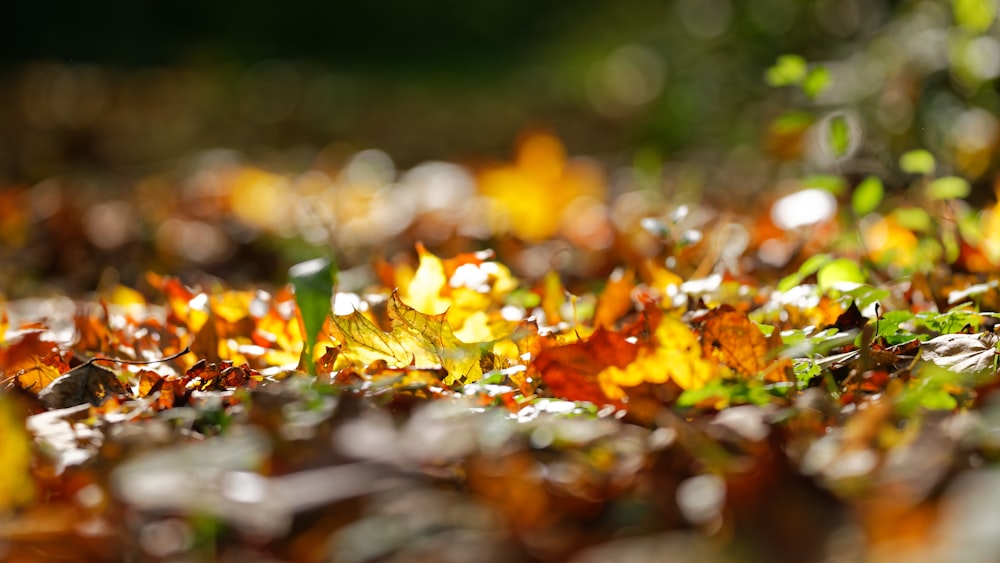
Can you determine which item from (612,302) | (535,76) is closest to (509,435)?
(612,302)

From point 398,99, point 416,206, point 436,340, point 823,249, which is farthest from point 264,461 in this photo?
point 398,99

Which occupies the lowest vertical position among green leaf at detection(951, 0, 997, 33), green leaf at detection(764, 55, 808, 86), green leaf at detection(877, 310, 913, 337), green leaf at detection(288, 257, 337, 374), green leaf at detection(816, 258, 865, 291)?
green leaf at detection(877, 310, 913, 337)

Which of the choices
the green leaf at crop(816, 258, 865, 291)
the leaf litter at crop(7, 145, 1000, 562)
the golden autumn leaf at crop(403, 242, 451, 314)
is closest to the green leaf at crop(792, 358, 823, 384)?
the leaf litter at crop(7, 145, 1000, 562)

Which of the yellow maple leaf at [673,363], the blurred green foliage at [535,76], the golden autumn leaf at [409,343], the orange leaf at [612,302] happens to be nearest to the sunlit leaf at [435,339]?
the golden autumn leaf at [409,343]

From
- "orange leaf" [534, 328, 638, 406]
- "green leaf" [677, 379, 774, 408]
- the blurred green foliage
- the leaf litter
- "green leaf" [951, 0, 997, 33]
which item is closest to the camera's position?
the leaf litter

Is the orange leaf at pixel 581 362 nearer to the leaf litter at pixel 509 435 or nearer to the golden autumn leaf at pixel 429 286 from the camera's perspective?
the leaf litter at pixel 509 435

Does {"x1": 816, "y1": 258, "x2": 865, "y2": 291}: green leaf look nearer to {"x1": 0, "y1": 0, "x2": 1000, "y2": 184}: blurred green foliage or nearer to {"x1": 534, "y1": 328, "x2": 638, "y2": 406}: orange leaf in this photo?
{"x1": 0, "y1": 0, "x2": 1000, "y2": 184}: blurred green foliage

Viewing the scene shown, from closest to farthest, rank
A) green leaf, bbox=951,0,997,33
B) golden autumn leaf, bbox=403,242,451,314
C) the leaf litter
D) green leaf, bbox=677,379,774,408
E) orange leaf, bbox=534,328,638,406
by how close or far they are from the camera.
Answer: the leaf litter → green leaf, bbox=677,379,774,408 → orange leaf, bbox=534,328,638,406 → golden autumn leaf, bbox=403,242,451,314 → green leaf, bbox=951,0,997,33
